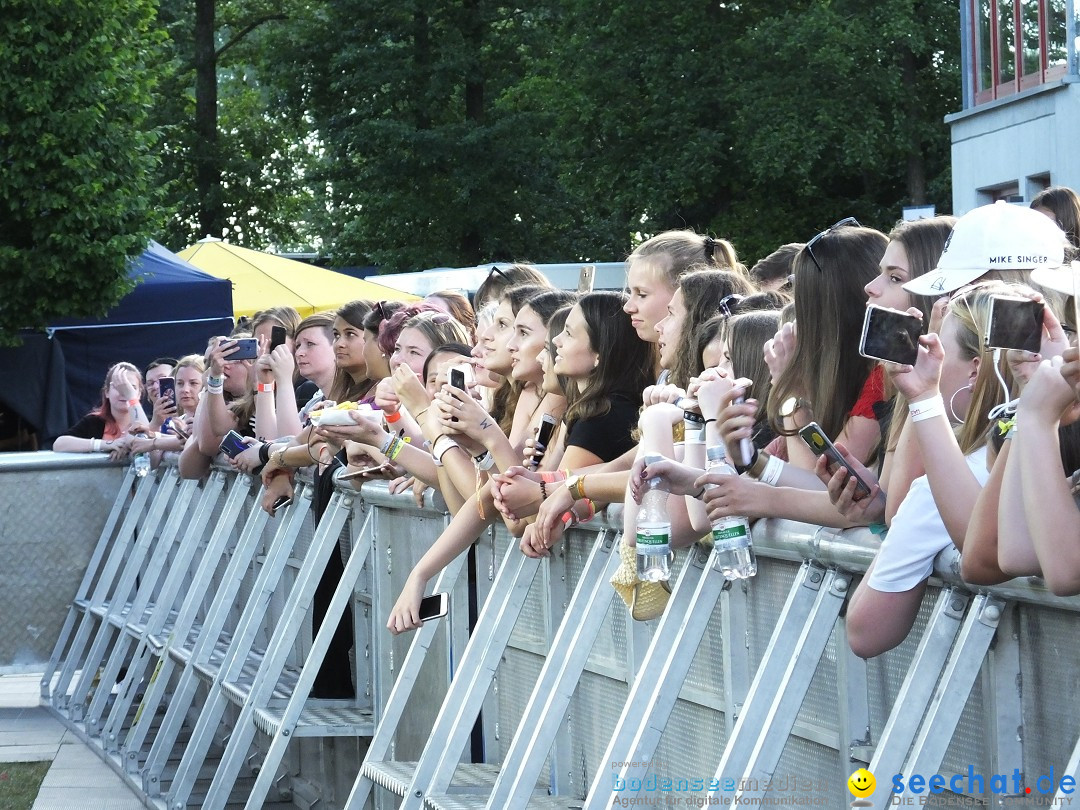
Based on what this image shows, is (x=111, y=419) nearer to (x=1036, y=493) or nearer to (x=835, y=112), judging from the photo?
(x=1036, y=493)

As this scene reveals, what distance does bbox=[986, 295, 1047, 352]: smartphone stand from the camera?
9.14ft

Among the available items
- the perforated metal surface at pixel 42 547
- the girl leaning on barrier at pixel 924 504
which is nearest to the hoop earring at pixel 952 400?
the girl leaning on barrier at pixel 924 504

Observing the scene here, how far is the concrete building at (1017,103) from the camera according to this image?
22.1m

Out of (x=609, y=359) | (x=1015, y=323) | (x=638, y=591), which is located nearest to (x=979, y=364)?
(x=1015, y=323)

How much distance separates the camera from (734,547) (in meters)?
3.65

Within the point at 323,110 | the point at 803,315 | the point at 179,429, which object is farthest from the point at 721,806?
the point at 323,110

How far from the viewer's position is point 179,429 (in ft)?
33.0

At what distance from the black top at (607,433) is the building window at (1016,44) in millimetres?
18900

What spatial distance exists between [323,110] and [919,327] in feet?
116

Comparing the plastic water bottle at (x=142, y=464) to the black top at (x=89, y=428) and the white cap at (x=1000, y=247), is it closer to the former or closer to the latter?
the black top at (x=89, y=428)

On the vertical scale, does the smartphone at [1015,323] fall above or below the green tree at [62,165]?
below

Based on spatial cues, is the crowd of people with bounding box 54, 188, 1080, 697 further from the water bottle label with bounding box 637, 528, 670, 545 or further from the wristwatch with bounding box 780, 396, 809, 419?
the water bottle label with bounding box 637, 528, 670, 545

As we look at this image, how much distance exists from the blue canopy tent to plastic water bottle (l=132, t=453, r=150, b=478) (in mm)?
7082

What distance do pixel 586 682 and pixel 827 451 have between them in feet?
4.85
